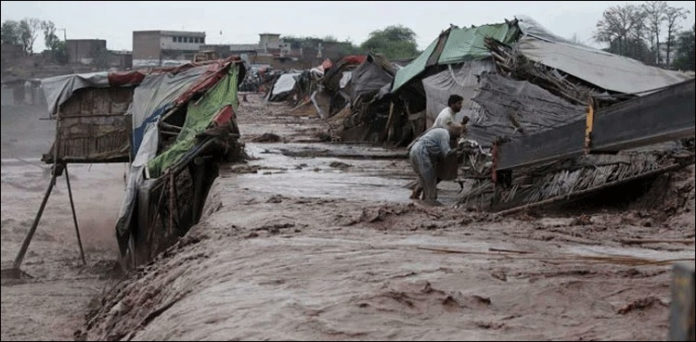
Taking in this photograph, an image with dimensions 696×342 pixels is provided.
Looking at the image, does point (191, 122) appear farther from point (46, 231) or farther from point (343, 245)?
point (343, 245)

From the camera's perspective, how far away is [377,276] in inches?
227

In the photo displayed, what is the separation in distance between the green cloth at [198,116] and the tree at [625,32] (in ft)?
19.6

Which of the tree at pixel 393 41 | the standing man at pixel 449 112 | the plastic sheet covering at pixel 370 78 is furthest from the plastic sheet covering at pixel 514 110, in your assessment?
the tree at pixel 393 41

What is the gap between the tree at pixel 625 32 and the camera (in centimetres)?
1303

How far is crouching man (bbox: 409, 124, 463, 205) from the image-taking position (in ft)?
35.0

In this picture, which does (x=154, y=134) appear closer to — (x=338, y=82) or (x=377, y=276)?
(x=377, y=276)

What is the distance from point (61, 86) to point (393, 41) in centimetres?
5032

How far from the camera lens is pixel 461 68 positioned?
16422mm

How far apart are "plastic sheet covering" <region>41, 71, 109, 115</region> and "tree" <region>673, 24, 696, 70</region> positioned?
9.48 meters

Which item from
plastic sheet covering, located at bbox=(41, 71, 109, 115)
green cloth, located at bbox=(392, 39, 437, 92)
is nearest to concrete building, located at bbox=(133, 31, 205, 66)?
green cloth, located at bbox=(392, 39, 437, 92)

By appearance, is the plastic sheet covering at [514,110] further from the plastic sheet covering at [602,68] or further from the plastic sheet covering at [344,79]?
the plastic sheet covering at [344,79]

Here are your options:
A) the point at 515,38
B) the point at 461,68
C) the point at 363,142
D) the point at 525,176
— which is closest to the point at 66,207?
the point at 363,142

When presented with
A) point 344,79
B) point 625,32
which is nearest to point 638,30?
point 625,32

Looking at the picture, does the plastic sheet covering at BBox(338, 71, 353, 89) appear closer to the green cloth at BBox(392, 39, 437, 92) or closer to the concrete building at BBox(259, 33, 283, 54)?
the green cloth at BBox(392, 39, 437, 92)
